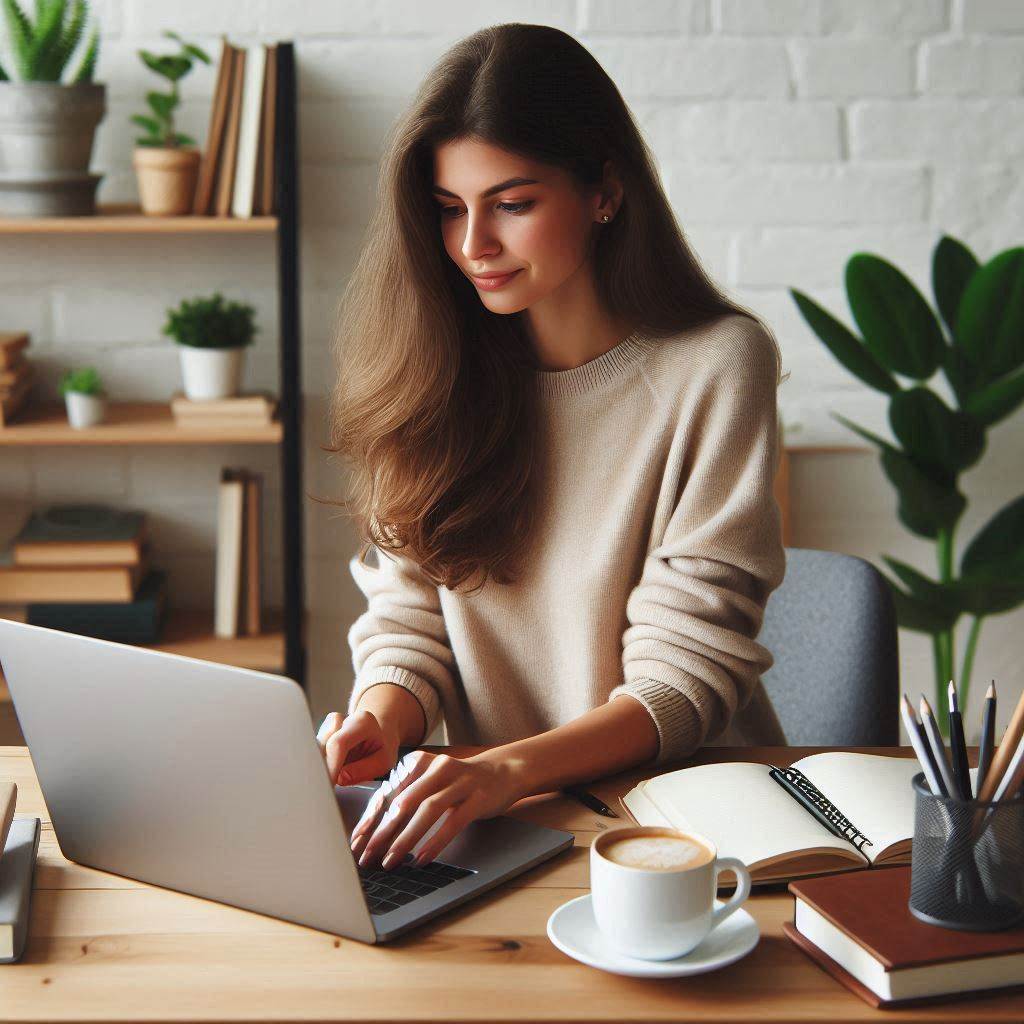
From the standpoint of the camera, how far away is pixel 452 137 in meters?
1.29

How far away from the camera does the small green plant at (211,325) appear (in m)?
2.30

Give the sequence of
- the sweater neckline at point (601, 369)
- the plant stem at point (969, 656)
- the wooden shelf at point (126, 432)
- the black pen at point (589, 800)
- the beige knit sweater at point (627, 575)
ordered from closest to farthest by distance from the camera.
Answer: the black pen at point (589, 800) → the beige knit sweater at point (627, 575) → the sweater neckline at point (601, 369) → the wooden shelf at point (126, 432) → the plant stem at point (969, 656)

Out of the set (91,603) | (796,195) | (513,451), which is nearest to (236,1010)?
(513,451)

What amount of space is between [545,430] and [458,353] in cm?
13

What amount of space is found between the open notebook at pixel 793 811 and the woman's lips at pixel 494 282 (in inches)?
20.2

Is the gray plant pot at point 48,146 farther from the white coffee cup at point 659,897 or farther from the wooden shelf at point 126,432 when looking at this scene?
the white coffee cup at point 659,897

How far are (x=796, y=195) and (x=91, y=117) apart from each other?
1.23m

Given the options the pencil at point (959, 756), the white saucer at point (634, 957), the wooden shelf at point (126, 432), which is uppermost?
the pencil at point (959, 756)

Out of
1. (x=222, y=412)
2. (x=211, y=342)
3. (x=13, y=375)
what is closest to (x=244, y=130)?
(x=211, y=342)

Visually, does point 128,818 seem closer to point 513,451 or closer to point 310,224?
point 513,451

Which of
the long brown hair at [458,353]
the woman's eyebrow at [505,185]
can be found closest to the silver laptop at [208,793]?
the long brown hair at [458,353]

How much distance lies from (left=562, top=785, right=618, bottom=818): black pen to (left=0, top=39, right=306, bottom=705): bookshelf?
4.10 feet

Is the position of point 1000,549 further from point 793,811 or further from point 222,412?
point 793,811

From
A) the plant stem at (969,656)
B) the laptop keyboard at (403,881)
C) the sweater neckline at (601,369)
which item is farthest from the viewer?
the plant stem at (969,656)
